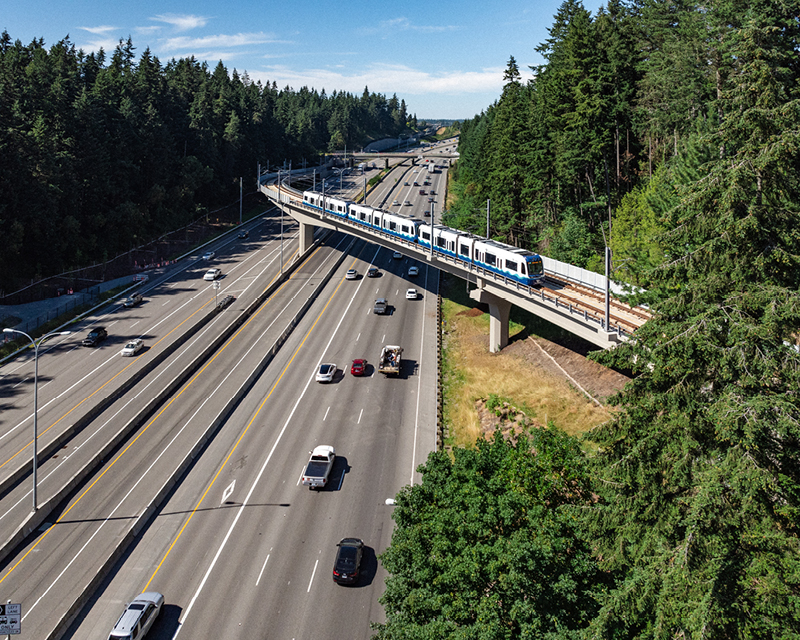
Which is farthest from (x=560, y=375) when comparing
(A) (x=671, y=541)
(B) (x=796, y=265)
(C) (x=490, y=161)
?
(C) (x=490, y=161)

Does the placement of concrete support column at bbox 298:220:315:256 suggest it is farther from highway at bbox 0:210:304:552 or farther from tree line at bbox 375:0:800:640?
tree line at bbox 375:0:800:640

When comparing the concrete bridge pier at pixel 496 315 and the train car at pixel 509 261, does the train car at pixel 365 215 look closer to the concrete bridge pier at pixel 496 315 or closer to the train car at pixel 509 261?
the concrete bridge pier at pixel 496 315

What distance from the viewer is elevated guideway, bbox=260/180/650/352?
39281mm

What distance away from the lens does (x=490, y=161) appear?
286 feet

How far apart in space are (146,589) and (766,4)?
2061 inches

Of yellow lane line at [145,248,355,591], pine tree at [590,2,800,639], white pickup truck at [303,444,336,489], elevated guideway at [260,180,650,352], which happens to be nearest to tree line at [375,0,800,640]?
pine tree at [590,2,800,639]

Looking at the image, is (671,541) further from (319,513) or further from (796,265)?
(319,513)

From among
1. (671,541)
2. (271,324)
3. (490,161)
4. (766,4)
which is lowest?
(271,324)

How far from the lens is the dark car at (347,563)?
97.3 ft

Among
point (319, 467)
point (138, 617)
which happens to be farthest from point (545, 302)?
point (138, 617)

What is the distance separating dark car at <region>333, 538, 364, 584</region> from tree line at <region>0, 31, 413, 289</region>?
66.1m

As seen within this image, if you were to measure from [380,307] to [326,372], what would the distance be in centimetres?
1842

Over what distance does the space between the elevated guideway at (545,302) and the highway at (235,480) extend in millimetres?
8204

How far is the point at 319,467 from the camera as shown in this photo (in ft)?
128
